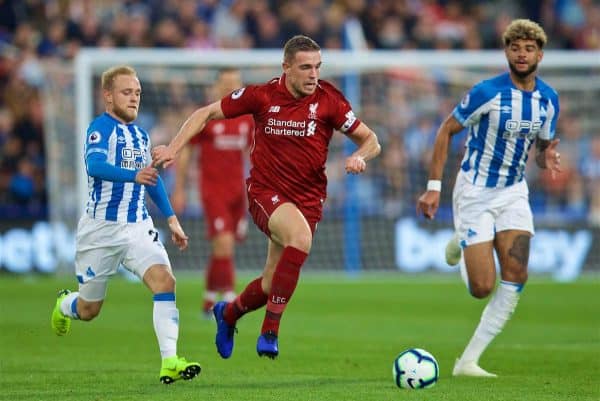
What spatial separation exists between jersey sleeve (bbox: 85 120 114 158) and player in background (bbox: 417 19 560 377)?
236 centimetres

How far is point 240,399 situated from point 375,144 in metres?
2.33

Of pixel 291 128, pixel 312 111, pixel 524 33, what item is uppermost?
pixel 524 33

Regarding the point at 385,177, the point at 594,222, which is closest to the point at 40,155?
the point at 385,177

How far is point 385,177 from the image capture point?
2052 cm

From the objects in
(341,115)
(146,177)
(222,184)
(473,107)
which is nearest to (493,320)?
(473,107)

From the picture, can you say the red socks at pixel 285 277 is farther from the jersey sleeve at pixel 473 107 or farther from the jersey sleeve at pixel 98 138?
the jersey sleeve at pixel 473 107

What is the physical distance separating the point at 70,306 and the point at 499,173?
341cm

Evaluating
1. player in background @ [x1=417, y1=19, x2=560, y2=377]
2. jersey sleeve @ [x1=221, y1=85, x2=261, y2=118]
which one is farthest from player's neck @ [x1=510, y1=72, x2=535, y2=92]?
jersey sleeve @ [x1=221, y1=85, x2=261, y2=118]

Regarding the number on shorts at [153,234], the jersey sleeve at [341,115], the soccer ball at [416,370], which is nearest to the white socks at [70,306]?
the number on shorts at [153,234]

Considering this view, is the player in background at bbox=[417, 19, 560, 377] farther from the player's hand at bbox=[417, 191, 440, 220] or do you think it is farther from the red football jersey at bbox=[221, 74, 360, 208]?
the red football jersey at bbox=[221, 74, 360, 208]

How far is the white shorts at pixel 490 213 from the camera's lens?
9.38 meters

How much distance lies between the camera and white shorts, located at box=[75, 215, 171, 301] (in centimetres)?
859

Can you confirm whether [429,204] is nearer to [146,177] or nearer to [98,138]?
[146,177]

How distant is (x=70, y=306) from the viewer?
9.33m
